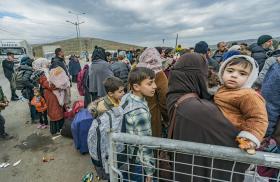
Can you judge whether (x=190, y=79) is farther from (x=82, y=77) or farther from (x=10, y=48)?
(x=10, y=48)

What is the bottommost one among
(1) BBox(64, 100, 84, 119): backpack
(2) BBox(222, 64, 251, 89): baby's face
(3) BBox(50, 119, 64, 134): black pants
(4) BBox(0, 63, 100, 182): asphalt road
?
(4) BBox(0, 63, 100, 182): asphalt road

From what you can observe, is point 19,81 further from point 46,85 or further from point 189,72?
point 189,72

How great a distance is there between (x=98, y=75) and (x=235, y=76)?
4.21 m

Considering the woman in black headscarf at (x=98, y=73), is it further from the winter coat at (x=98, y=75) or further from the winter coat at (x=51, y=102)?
the winter coat at (x=51, y=102)

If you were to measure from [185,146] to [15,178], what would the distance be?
141 inches

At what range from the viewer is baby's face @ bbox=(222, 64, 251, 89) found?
1558 mm

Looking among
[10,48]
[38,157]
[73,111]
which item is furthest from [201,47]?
[10,48]

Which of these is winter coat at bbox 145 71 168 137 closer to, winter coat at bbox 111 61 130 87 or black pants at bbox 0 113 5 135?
winter coat at bbox 111 61 130 87

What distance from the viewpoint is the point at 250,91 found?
144 cm

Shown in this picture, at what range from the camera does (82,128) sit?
416cm

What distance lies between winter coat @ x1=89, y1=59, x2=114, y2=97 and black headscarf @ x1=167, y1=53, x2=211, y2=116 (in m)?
3.82

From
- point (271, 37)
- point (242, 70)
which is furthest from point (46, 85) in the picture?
point (271, 37)

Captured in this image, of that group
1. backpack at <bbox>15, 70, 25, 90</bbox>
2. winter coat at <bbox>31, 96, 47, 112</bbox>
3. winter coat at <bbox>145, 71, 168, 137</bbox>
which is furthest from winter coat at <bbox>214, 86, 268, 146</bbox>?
backpack at <bbox>15, 70, 25, 90</bbox>

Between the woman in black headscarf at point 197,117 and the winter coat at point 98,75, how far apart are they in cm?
378
